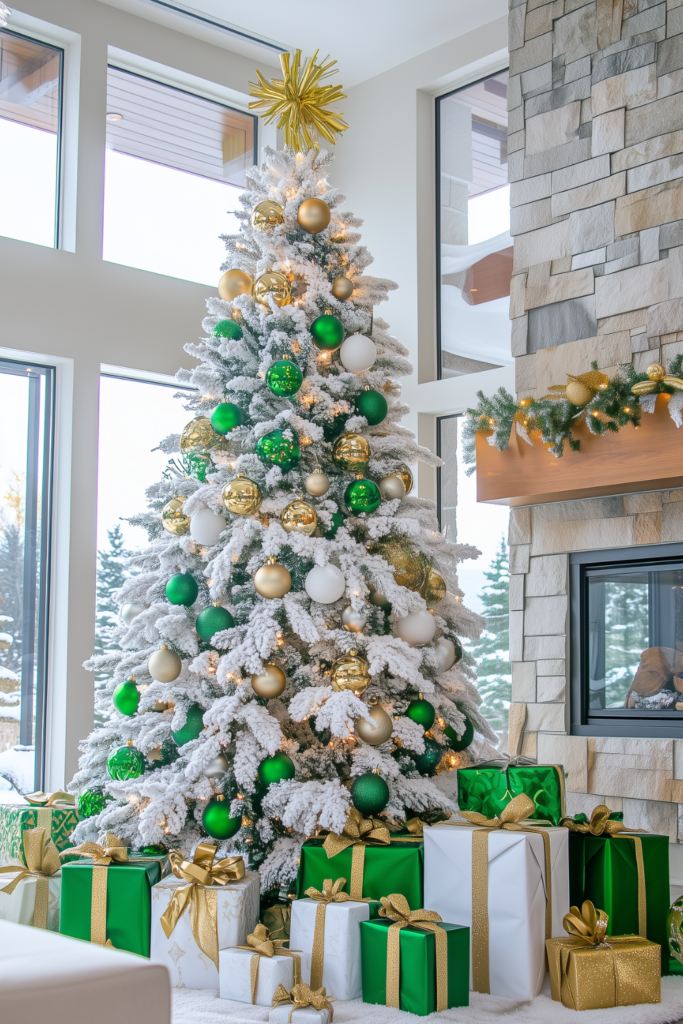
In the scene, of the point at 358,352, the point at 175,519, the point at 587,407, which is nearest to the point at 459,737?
the point at 175,519

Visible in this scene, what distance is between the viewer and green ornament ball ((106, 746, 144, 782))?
8.56ft

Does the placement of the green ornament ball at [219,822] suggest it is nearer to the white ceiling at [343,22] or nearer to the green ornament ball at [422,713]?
the green ornament ball at [422,713]

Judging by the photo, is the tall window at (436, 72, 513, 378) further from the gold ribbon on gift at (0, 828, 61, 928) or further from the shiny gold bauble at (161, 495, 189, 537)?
the gold ribbon on gift at (0, 828, 61, 928)

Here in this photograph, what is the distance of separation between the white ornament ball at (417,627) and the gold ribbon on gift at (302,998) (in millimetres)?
962

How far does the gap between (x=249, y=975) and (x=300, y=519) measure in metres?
1.13

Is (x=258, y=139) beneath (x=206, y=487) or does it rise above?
above

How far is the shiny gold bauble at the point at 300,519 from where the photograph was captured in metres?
2.64

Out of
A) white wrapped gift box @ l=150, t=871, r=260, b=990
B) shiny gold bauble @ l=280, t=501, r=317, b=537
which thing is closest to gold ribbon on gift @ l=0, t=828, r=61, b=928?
white wrapped gift box @ l=150, t=871, r=260, b=990

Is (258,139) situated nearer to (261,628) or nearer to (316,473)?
(316,473)

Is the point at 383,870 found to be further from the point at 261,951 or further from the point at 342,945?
the point at 261,951

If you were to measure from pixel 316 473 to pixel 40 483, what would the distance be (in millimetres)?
2180

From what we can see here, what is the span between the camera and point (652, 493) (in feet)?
11.8

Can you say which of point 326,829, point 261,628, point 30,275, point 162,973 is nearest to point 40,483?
point 30,275

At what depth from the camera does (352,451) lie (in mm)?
2754
